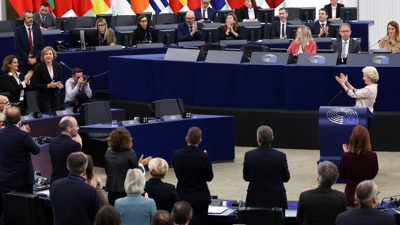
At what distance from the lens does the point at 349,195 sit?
8008 mm

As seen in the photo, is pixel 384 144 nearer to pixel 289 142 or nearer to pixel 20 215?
pixel 289 142

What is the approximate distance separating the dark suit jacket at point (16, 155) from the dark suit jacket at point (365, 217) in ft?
11.9

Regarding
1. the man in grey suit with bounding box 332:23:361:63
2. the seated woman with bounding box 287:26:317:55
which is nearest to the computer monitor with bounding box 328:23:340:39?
the man in grey suit with bounding box 332:23:361:63

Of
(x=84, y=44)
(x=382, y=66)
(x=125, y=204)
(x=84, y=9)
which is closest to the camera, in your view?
(x=125, y=204)

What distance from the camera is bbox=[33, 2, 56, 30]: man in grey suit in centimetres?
1888

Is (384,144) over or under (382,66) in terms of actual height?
under

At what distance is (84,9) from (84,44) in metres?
5.93

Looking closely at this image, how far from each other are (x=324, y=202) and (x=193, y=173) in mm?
1645

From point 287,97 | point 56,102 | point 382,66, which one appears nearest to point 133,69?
point 56,102

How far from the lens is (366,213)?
6082mm

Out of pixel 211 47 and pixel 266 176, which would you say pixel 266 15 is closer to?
pixel 211 47

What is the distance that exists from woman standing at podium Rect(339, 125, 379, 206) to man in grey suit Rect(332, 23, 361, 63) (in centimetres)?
624

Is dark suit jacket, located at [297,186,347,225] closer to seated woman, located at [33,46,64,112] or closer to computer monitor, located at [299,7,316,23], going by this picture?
seated woman, located at [33,46,64,112]

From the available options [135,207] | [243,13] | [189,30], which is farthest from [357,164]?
[243,13]
